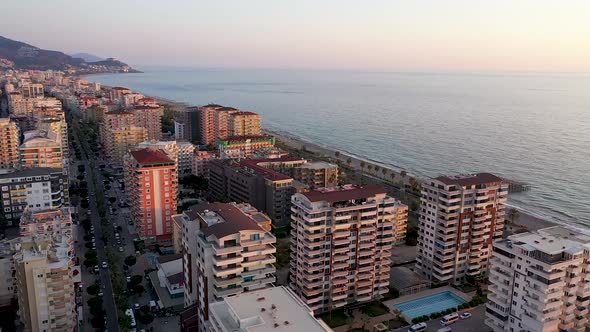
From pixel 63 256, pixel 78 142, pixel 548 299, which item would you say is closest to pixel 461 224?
pixel 548 299

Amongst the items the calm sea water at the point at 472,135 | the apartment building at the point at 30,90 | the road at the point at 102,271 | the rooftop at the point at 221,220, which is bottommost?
the road at the point at 102,271

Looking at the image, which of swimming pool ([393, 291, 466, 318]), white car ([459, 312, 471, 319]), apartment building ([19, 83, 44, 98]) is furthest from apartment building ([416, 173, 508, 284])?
apartment building ([19, 83, 44, 98])

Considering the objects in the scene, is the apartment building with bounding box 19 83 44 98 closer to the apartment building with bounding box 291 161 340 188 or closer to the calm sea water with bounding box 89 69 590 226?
the calm sea water with bounding box 89 69 590 226

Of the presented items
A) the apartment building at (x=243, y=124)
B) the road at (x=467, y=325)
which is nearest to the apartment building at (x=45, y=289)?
the road at (x=467, y=325)

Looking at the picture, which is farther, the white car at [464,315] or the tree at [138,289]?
the tree at [138,289]

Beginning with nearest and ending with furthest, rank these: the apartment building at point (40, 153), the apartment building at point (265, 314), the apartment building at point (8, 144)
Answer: the apartment building at point (265, 314)
the apartment building at point (40, 153)
the apartment building at point (8, 144)

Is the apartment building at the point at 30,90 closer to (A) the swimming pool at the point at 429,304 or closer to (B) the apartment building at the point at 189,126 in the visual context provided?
(B) the apartment building at the point at 189,126
